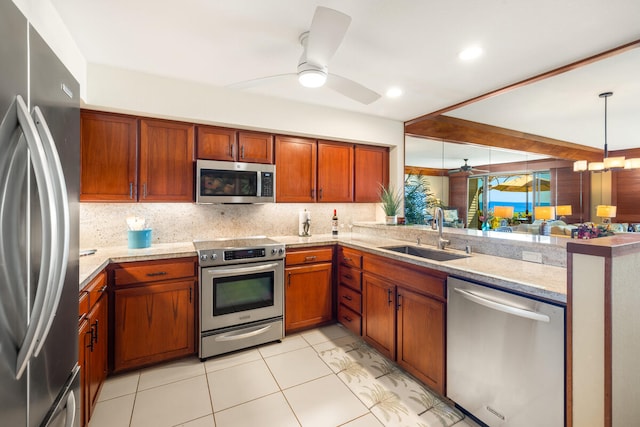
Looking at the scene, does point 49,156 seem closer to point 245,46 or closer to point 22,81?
point 22,81

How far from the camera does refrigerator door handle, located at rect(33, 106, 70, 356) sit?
2.54 feet

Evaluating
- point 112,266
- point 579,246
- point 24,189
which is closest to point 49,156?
point 24,189

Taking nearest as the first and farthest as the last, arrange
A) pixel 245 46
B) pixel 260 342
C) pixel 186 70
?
pixel 245 46
pixel 186 70
pixel 260 342

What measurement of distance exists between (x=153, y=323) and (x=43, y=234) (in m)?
1.85

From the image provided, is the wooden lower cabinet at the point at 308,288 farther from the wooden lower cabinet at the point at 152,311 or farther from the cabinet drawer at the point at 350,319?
the wooden lower cabinet at the point at 152,311

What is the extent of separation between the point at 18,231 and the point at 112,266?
66.5 inches

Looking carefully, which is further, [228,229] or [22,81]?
[228,229]

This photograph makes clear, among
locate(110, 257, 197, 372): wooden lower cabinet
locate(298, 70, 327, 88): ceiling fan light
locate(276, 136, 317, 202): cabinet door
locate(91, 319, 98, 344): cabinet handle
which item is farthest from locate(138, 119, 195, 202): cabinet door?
locate(298, 70, 327, 88): ceiling fan light

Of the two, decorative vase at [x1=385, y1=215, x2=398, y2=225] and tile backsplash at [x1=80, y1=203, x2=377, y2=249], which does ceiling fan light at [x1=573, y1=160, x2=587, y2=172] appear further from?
tile backsplash at [x1=80, y1=203, x2=377, y2=249]

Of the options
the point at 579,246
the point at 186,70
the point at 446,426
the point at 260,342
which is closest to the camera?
the point at 579,246

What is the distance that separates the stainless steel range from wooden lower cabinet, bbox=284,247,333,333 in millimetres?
114

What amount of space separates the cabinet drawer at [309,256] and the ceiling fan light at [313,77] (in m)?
1.62

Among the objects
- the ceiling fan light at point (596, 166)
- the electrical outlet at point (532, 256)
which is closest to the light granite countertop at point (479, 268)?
the electrical outlet at point (532, 256)

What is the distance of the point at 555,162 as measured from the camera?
3.06 meters
